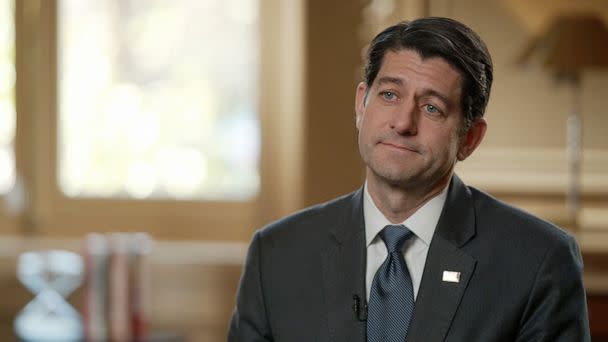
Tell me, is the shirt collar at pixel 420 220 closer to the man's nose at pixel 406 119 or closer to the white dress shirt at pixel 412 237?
the white dress shirt at pixel 412 237

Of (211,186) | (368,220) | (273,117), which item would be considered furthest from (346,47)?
(368,220)

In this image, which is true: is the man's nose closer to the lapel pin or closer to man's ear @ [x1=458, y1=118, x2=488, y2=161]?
man's ear @ [x1=458, y1=118, x2=488, y2=161]

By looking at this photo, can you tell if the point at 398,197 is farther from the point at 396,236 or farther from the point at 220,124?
the point at 220,124

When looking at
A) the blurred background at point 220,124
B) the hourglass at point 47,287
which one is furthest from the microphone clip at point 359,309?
the blurred background at point 220,124

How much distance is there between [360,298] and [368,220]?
15cm

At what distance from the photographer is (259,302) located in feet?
6.49

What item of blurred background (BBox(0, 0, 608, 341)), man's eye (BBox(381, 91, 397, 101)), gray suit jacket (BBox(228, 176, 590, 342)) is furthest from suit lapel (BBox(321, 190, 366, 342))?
blurred background (BBox(0, 0, 608, 341))

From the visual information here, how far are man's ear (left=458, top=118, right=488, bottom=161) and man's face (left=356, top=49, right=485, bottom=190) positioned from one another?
0.05 m

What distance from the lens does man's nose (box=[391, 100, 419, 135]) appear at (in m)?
1.78

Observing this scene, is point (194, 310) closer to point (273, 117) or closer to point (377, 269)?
point (273, 117)

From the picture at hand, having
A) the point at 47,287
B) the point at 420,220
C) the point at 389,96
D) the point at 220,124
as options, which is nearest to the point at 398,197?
the point at 420,220

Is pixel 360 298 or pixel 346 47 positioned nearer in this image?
pixel 360 298

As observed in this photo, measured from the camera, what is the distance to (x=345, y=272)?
1.91 m

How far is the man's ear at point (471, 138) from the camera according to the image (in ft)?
6.26
